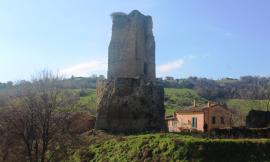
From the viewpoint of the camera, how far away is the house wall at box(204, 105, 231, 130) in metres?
63.3

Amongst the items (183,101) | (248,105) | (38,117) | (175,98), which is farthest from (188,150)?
(175,98)

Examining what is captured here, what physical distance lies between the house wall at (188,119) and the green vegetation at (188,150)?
28.4m

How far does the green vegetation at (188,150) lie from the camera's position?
29.4 meters

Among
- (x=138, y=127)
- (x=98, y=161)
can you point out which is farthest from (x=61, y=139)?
(x=138, y=127)

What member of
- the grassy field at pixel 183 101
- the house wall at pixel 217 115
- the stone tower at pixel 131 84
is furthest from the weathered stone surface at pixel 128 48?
the grassy field at pixel 183 101

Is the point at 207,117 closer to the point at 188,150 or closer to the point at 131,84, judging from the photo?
the point at 131,84

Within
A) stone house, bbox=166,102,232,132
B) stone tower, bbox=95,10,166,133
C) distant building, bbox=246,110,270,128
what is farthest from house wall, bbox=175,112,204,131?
stone tower, bbox=95,10,166,133

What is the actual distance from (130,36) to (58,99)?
20560 millimetres

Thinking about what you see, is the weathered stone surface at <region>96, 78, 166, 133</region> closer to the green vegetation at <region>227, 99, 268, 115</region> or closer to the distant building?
the distant building

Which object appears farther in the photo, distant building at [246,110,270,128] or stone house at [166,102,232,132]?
stone house at [166,102,232,132]

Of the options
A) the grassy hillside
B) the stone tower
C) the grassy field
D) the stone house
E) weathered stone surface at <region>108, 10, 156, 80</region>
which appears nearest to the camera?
the stone tower

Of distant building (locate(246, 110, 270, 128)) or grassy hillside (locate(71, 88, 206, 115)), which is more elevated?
grassy hillside (locate(71, 88, 206, 115))

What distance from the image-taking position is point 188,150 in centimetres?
2983

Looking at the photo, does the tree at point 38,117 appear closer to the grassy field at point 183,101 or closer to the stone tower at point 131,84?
the stone tower at point 131,84
